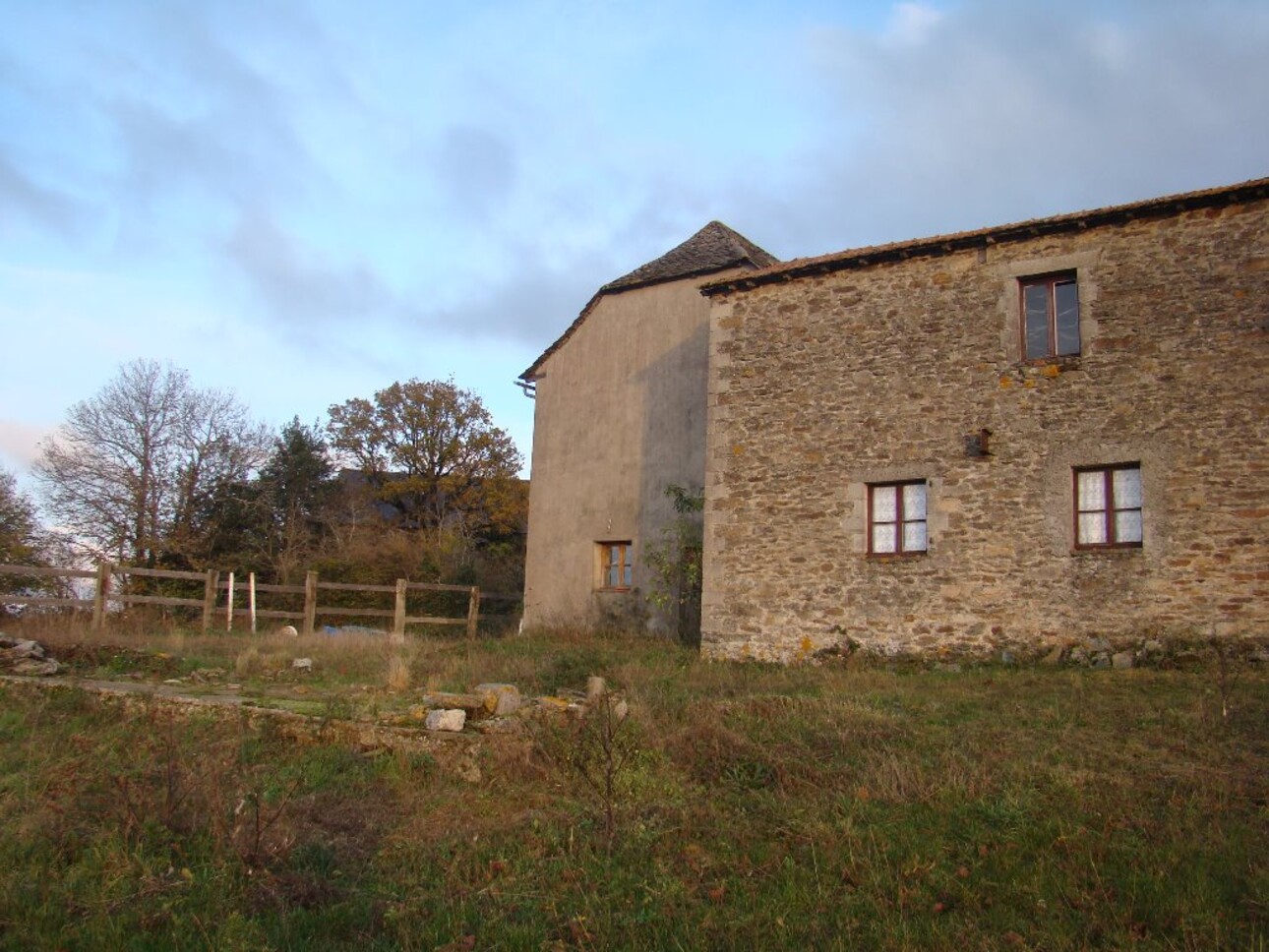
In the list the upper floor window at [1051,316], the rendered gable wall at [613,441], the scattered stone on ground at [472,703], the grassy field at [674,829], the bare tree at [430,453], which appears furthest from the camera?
the bare tree at [430,453]

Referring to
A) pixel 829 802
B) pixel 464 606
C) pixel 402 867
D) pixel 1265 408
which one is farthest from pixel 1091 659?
pixel 464 606

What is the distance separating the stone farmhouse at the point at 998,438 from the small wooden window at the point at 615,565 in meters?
3.87

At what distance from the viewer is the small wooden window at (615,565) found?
17984 millimetres

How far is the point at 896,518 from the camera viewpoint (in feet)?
43.0

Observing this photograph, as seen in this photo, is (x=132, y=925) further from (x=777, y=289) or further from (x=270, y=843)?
(x=777, y=289)

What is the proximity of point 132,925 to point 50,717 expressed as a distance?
4801 millimetres

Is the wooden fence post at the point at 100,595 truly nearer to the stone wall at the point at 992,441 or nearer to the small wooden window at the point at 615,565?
the small wooden window at the point at 615,565

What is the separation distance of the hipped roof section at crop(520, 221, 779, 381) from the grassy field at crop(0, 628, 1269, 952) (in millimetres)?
10423

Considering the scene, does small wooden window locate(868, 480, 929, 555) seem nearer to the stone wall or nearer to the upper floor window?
the stone wall

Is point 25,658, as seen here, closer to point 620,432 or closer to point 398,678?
point 398,678

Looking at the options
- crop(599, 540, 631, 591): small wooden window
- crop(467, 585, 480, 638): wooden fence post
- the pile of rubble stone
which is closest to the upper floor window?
the pile of rubble stone

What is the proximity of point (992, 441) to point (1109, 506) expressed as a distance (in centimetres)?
160

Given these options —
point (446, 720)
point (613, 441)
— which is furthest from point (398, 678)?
point (613, 441)

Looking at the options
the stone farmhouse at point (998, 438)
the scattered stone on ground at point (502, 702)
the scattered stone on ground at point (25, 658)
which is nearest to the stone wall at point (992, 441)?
the stone farmhouse at point (998, 438)
